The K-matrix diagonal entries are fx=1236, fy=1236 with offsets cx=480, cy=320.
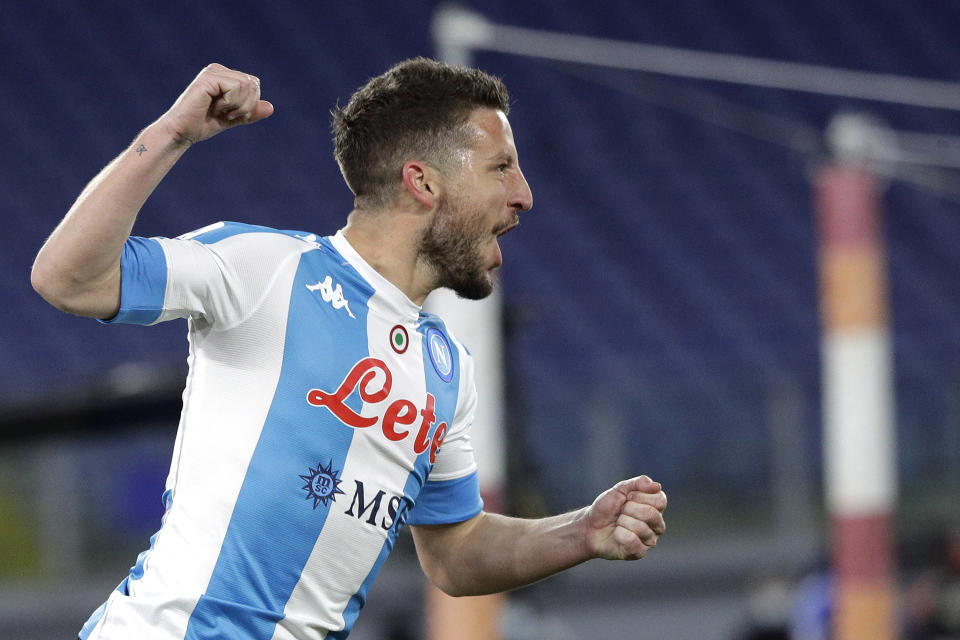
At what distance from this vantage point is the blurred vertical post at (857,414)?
18.1ft

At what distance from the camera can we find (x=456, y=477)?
7.95ft

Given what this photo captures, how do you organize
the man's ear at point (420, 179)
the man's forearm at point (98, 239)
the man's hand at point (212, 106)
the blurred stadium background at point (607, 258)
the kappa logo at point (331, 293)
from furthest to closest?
the blurred stadium background at point (607, 258) → the man's ear at point (420, 179) → the kappa logo at point (331, 293) → the man's hand at point (212, 106) → the man's forearm at point (98, 239)

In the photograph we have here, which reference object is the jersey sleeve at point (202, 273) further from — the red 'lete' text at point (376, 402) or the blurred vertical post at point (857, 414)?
the blurred vertical post at point (857, 414)

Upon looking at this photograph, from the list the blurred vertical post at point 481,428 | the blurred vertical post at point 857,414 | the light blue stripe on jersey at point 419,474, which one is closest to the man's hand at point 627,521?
the light blue stripe on jersey at point 419,474

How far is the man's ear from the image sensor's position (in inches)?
86.3

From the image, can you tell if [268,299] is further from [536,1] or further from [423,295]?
[536,1]

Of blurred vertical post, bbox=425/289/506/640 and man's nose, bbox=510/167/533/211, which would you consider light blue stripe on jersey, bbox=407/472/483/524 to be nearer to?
man's nose, bbox=510/167/533/211

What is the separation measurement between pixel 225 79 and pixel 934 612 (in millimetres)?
6121

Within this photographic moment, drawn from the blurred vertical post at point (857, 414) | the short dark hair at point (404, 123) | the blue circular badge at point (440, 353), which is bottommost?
the blue circular badge at point (440, 353)

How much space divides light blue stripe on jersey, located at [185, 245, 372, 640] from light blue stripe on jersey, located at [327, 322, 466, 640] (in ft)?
0.56

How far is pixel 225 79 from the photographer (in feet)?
6.07

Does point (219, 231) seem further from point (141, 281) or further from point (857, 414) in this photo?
point (857, 414)

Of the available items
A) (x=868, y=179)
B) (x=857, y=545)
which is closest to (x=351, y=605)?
(x=857, y=545)

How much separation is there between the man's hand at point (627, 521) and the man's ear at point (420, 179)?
2.00ft
